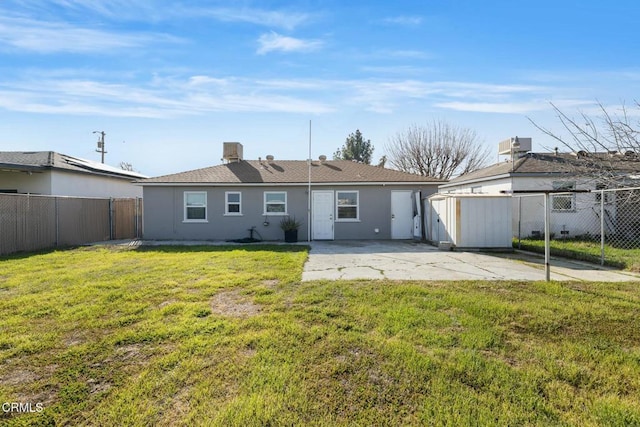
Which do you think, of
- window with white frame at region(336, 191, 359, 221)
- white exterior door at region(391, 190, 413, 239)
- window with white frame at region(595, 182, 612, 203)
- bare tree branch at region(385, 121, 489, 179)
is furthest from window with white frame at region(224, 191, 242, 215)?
bare tree branch at region(385, 121, 489, 179)

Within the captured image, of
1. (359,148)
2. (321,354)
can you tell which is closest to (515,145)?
(321,354)

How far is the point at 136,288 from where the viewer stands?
603cm

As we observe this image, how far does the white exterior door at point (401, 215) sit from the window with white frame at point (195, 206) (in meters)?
8.65

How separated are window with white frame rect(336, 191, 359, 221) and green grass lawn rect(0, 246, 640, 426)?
846cm

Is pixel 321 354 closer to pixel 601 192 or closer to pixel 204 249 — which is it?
pixel 601 192

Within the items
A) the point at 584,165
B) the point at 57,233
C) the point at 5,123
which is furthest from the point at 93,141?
the point at 584,165

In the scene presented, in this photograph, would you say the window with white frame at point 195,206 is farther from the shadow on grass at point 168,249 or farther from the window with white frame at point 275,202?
the window with white frame at point 275,202

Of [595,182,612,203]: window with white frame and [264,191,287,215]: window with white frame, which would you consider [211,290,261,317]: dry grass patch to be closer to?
[595,182,612,203]: window with white frame

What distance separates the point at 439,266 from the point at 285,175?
8.93m

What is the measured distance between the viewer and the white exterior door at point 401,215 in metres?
14.5

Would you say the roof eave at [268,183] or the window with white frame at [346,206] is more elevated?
the roof eave at [268,183]

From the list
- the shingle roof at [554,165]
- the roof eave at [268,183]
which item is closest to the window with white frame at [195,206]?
the roof eave at [268,183]

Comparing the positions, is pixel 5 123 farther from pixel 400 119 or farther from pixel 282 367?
pixel 400 119

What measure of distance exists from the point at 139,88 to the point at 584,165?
12.8 metres
